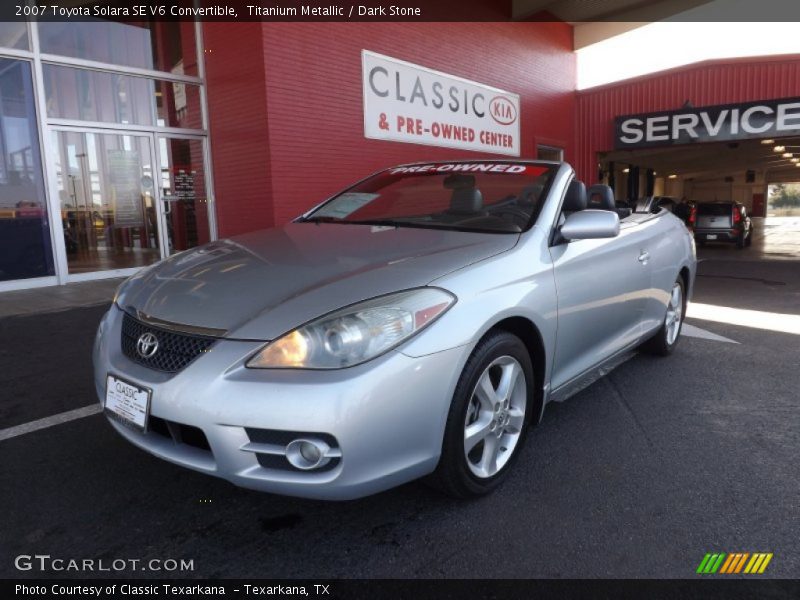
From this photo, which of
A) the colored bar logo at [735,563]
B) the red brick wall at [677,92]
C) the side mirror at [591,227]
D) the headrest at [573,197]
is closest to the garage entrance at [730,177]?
the red brick wall at [677,92]

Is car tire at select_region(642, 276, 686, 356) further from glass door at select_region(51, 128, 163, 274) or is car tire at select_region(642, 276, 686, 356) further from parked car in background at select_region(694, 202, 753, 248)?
parked car in background at select_region(694, 202, 753, 248)

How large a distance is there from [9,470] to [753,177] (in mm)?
51901

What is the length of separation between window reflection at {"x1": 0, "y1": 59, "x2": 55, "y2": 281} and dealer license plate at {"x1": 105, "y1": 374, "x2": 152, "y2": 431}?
713 centimetres

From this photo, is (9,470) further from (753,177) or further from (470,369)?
(753,177)

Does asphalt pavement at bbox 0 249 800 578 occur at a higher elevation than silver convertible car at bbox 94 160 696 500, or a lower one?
lower

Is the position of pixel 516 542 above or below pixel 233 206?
below

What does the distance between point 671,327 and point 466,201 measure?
85.2 inches

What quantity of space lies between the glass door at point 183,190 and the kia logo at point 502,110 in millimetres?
7180

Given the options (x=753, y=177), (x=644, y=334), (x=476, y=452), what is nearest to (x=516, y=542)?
(x=476, y=452)

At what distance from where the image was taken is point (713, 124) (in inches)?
625

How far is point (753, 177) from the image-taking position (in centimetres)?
Result: 4506

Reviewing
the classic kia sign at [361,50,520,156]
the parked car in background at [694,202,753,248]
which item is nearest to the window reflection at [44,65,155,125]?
the classic kia sign at [361,50,520,156]

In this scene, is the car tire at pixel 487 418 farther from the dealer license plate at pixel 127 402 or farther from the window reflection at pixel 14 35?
the window reflection at pixel 14 35

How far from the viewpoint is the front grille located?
2033mm
